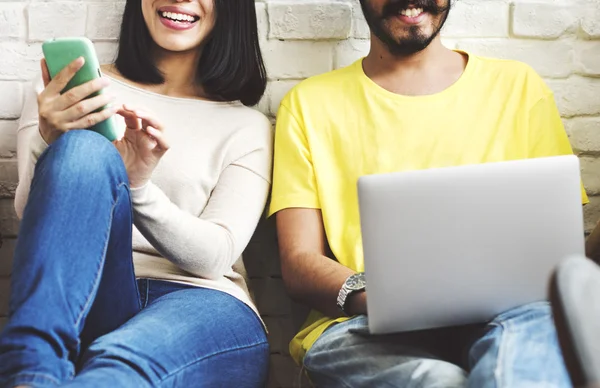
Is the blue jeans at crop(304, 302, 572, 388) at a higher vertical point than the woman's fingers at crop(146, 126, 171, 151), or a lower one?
lower

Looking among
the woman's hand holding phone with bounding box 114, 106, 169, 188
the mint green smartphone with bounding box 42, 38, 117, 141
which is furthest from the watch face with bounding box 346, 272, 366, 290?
the mint green smartphone with bounding box 42, 38, 117, 141

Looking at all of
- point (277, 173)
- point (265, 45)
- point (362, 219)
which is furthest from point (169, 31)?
point (362, 219)

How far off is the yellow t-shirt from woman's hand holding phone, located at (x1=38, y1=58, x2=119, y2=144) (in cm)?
39

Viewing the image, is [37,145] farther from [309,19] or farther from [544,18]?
[544,18]

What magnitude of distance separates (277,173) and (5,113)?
23.5 inches

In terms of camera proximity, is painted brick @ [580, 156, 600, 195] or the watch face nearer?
the watch face

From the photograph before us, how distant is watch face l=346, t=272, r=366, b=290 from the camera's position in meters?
1.07

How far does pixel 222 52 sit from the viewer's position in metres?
1.39

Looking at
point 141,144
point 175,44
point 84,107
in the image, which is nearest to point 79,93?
point 84,107

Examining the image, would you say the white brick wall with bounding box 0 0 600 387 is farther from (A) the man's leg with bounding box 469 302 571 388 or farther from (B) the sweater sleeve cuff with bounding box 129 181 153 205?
(A) the man's leg with bounding box 469 302 571 388

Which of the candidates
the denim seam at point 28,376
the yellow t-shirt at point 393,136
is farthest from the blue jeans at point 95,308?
the yellow t-shirt at point 393,136

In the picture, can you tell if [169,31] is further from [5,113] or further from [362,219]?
[362,219]

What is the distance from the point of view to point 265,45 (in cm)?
145

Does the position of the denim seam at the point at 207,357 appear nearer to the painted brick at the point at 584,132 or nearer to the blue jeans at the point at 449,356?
the blue jeans at the point at 449,356
